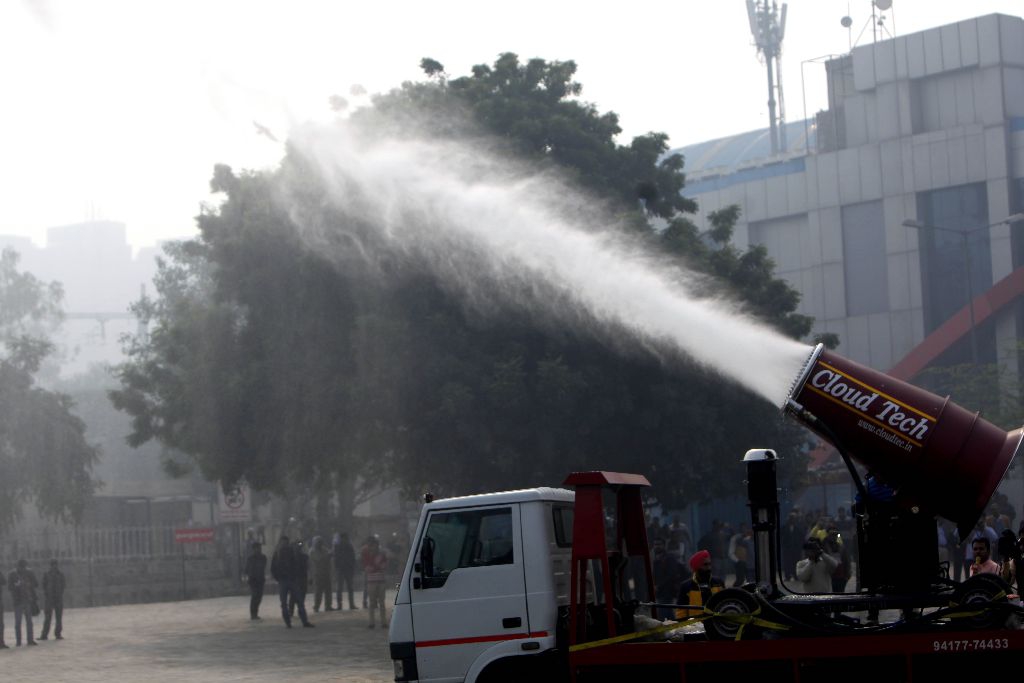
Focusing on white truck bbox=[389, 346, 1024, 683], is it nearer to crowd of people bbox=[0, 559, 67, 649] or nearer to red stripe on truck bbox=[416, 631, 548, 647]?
red stripe on truck bbox=[416, 631, 548, 647]

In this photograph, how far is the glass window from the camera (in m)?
11.9

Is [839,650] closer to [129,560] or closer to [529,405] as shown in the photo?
[529,405]

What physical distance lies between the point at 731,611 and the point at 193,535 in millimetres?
36009

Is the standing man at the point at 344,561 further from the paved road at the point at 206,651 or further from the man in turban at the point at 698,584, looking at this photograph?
the man in turban at the point at 698,584

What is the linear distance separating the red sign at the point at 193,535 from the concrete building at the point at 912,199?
2723 centimetres

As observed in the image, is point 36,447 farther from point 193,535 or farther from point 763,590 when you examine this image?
point 763,590

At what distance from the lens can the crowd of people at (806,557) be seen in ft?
42.0

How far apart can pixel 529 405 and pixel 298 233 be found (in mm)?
6156

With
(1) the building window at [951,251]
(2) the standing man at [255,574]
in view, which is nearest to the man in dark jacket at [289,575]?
(2) the standing man at [255,574]

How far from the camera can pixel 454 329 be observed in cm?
2803

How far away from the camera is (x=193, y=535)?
44.4 metres

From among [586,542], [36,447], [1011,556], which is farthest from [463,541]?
[36,447]

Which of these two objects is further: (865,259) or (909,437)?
(865,259)

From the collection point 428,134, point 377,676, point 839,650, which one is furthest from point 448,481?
point 839,650
